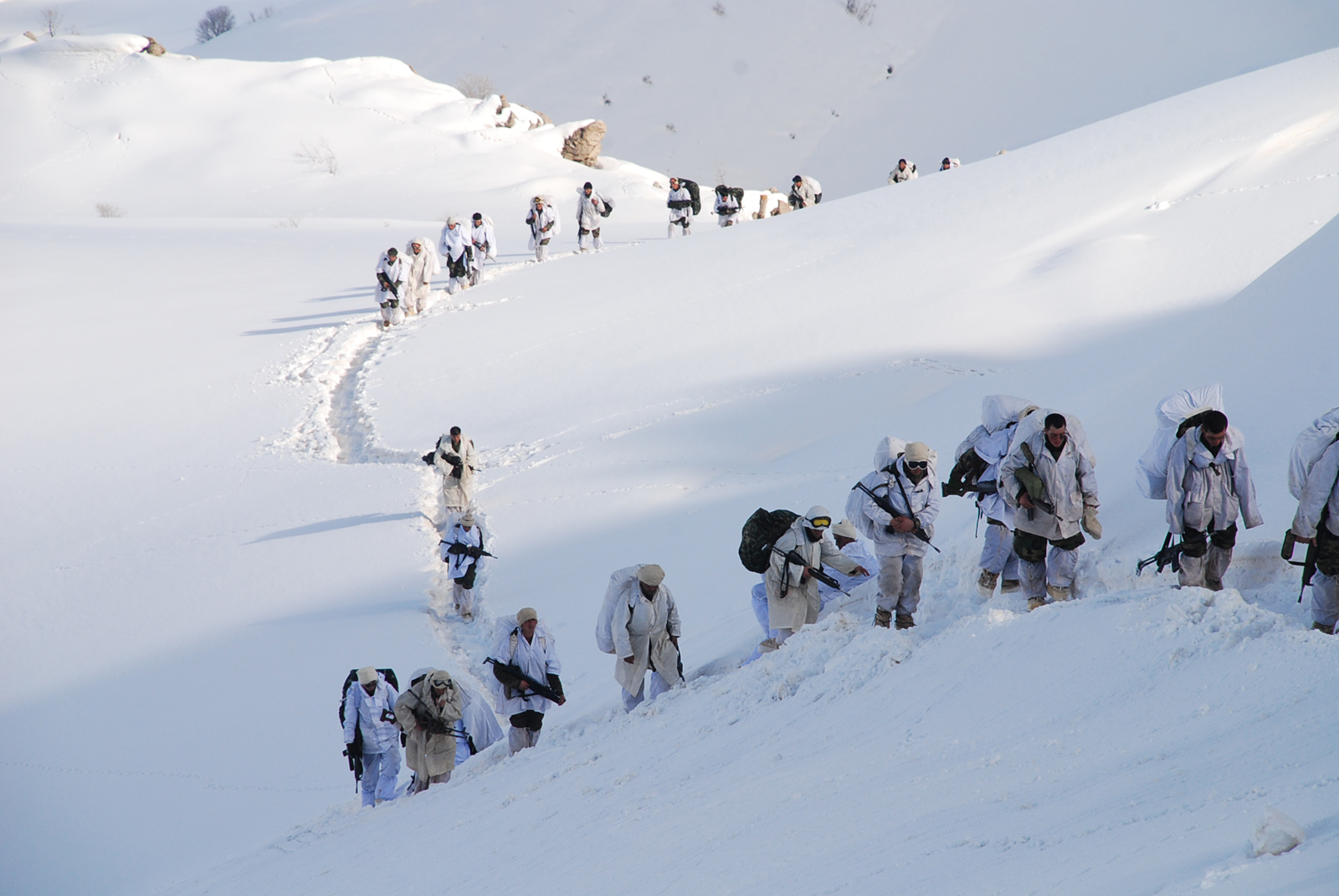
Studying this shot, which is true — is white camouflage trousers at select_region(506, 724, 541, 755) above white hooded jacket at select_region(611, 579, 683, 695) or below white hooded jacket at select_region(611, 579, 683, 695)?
below

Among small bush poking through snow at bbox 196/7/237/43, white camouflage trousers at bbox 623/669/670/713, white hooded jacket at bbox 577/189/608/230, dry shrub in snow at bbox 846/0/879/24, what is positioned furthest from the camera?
small bush poking through snow at bbox 196/7/237/43

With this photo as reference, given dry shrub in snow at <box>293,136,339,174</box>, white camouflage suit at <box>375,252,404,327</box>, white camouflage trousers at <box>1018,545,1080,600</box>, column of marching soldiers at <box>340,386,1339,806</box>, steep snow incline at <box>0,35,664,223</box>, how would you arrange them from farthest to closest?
dry shrub in snow at <box>293,136,339,174</box> < steep snow incline at <box>0,35,664,223</box> < white camouflage suit at <box>375,252,404,327</box> < white camouflage trousers at <box>1018,545,1080,600</box> < column of marching soldiers at <box>340,386,1339,806</box>

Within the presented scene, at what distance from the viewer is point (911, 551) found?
18.8 feet

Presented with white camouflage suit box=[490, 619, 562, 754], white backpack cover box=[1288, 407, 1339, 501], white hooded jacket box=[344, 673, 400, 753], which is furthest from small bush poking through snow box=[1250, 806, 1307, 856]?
white hooded jacket box=[344, 673, 400, 753]

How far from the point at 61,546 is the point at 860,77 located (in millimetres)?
35977

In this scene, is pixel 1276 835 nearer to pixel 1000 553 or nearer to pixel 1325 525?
pixel 1325 525

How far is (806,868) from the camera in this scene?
327 centimetres

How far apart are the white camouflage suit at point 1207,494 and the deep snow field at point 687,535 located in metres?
0.40

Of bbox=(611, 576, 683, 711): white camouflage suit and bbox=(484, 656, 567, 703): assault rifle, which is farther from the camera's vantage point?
bbox=(484, 656, 567, 703): assault rifle

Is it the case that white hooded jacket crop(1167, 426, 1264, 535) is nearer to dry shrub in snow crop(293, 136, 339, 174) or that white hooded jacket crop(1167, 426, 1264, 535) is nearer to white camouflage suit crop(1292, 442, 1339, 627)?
white camouflage suit crop(1292, 442, 1339, 627)

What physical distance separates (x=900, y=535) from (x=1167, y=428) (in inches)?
56.8

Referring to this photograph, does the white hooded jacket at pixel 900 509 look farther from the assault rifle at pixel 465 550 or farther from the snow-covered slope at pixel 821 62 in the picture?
the snow-covered slope at pixel 821 62

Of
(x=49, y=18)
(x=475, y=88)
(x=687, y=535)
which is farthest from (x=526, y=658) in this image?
(x=49, y=18)

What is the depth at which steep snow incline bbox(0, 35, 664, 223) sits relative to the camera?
87.1ft
